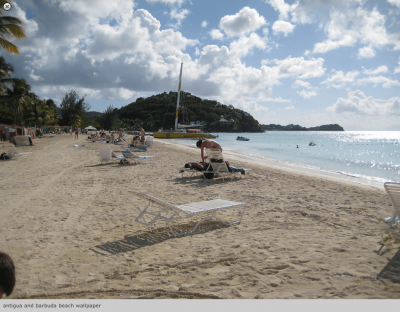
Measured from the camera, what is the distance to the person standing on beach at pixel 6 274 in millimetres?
1789

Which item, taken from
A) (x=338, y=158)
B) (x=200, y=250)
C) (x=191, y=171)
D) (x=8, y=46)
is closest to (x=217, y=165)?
(x=191, y=171)

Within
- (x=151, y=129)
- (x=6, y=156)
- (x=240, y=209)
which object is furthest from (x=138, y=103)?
(x=240, y=209)

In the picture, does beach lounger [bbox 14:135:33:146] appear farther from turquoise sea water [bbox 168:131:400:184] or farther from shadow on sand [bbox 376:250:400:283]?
shadow on sand [bbox 376:250:400:283]

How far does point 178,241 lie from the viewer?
356 centimetres

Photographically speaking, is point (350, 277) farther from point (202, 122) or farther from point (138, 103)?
point (138, 103)

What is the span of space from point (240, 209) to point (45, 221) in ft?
10.8

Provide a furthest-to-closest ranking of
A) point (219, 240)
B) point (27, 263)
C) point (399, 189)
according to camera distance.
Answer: point (219, 240)
point (399, 189)
point (27, 263)

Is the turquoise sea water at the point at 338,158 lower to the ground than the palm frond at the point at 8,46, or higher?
lower

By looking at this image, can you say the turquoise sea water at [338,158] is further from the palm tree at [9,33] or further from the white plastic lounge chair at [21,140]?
the white plastic lounge chair at [21,140]

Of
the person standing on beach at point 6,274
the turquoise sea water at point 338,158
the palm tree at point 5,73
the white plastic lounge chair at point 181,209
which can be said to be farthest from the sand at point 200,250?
the palm tree at point 5,73

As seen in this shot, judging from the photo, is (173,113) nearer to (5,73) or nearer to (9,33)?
(5,73)

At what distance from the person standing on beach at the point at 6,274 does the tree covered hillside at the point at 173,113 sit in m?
74.9

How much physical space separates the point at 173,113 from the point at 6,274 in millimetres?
83771

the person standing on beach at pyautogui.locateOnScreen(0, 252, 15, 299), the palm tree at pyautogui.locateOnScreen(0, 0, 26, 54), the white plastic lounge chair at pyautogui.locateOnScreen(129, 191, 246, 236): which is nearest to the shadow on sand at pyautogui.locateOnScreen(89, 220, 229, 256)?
the white plastic lounge chair at pyautogui.locateOnScreen(129, 191, 246, 236)
